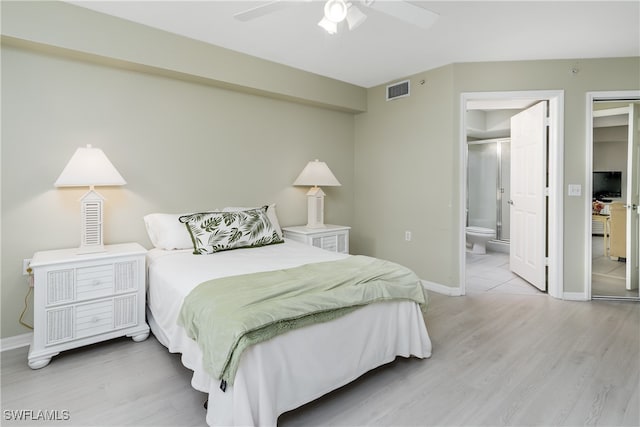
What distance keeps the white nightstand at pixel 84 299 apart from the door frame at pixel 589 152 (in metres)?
4.13

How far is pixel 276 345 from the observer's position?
167 cm

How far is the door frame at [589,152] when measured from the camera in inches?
137

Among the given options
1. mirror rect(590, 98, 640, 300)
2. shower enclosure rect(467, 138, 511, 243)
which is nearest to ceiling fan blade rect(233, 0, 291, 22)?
mirror rect(590, 98, 640, 300)

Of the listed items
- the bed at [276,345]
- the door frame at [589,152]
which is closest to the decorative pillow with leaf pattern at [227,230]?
the bed at [276,345]

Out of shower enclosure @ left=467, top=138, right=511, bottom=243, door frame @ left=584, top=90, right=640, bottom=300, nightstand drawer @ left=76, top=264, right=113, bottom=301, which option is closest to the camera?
nightstand drawer @ left=76, top=264, right=113, bottom=301

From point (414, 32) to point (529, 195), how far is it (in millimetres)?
2418

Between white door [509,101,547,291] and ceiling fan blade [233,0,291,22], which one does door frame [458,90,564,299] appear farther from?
ceiling fan blade [233,0,291,22]

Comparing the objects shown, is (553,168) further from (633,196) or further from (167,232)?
(167,232)

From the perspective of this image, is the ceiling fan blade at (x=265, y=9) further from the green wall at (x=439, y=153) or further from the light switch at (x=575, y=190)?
the light switch at (x=575, y=190)

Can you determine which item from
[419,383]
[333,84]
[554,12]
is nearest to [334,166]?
[333,84]

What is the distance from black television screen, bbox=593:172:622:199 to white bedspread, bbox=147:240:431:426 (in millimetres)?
3441

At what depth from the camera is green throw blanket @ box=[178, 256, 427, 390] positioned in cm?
154

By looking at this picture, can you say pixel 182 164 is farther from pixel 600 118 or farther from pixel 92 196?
pixel 600 118

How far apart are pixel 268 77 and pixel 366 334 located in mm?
2725
